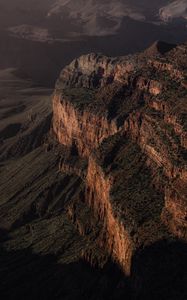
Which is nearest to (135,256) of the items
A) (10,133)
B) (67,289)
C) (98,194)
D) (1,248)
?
(67,289)

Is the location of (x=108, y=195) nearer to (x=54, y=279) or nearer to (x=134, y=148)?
(x=134, y=148)

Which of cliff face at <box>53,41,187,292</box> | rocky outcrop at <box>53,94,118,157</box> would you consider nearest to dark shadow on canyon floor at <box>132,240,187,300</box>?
cliff face at <box>53,41,187,292</box>

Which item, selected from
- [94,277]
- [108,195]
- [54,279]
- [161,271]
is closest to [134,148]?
[108,195]

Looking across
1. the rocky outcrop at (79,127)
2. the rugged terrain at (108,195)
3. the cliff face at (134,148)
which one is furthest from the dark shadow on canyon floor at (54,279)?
the rocky outcrop at (79,127)

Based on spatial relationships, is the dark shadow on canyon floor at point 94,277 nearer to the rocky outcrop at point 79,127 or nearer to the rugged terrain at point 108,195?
the rugged terrain at point 108,195

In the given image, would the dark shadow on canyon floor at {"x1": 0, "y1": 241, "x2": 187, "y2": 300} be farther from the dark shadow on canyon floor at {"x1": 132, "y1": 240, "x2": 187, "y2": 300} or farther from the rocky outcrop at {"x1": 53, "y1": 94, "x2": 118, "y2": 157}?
the rocky outcrop at {"x1": 53, "y1": 94, "x2": 118, "y2": 157}

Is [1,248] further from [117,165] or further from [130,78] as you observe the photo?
[130,78]
